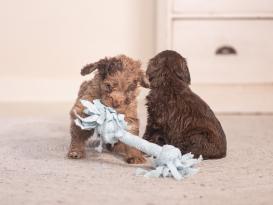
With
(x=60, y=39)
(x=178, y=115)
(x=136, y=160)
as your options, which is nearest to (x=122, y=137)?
(x=136, y=160)

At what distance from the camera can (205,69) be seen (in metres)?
2.83

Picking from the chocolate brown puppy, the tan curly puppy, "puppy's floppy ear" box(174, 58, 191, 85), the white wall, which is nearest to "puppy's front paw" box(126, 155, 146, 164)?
the tan curly puppy

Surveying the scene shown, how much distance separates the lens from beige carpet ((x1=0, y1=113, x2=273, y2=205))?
1257mm

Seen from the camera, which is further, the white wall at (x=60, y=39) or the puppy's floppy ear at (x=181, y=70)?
the white wall at (x=60, y=39)

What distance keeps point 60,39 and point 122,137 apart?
68.0 inches

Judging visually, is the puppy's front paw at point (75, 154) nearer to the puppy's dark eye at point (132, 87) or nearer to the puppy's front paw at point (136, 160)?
the puppy's front paw at point (136, 160)

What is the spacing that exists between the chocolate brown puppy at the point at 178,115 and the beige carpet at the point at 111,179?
6 cm

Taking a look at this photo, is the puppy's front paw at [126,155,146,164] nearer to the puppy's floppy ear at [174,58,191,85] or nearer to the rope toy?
the rope toy

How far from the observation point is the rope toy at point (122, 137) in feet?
4.82

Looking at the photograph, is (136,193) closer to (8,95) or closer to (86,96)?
(86,96)

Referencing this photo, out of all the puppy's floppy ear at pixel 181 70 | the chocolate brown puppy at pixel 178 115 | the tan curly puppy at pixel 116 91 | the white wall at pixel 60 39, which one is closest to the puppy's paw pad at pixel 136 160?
the tan curly puppy at pixel 116 91

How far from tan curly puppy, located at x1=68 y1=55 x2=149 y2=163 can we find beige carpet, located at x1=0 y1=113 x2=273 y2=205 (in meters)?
0.05

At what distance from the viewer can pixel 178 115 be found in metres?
1.71

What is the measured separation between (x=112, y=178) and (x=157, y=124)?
0.37 meters
